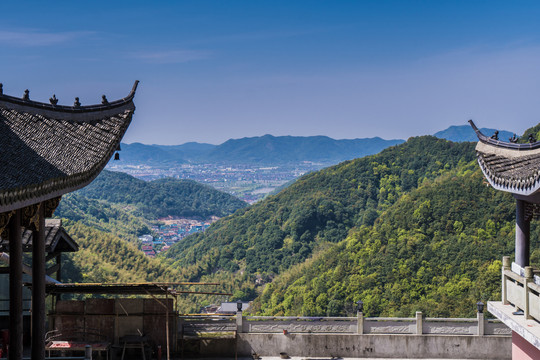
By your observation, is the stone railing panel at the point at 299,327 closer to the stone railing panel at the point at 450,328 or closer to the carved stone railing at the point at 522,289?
the stone railing panel at the point at 450,328

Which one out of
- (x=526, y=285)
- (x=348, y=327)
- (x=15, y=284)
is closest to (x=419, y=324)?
(x=348, y=327)

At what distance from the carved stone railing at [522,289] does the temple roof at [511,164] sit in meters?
1.17

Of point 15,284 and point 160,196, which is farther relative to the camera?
point 160,196

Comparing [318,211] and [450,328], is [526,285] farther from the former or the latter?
[318,211]

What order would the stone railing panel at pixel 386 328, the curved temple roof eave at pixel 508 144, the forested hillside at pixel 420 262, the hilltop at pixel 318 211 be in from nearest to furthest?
1. the curved temple roof eave at pixel 508 144
2. the stone railing panel at pixel 386 328
3. the forested hillside at pixel 420 262
4. the hilltop at pixel 318 211

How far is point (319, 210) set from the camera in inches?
2640

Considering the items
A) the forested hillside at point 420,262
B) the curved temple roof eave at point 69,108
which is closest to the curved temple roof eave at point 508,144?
the curved temple roof eave at point 69,108

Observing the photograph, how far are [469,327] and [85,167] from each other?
957 centimetres

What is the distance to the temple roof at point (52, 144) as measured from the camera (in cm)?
661

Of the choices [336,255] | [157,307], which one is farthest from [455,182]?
[157,307]

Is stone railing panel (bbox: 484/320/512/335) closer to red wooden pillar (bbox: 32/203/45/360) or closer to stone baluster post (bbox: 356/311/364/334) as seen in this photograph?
stone baluster post (bbox: 356/311/364/334)

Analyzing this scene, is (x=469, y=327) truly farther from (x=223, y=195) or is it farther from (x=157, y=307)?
(x=223, y=195)

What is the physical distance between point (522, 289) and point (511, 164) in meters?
2.05

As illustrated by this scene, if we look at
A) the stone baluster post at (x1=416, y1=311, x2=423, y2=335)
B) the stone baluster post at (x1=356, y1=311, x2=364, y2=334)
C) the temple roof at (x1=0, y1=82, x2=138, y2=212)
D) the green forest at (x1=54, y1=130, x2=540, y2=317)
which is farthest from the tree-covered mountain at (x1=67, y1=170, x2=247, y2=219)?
the temple roof at (x1=0, y1=82, x2=138, y2=212)
